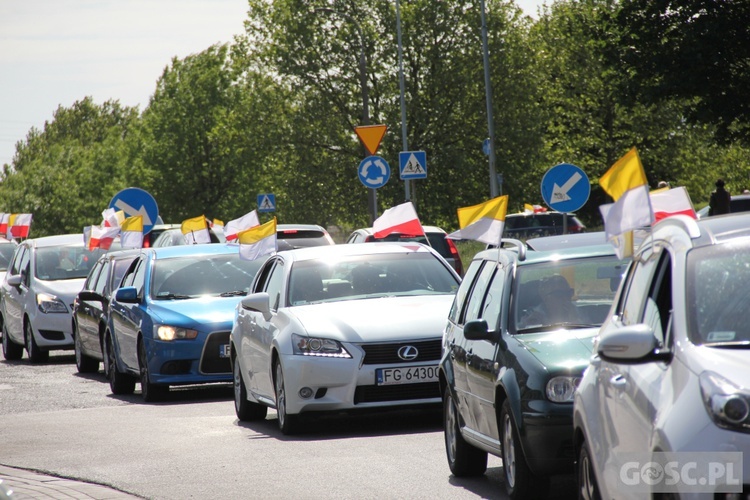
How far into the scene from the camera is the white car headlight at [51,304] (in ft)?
76.4

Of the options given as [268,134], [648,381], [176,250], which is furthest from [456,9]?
[648,381]

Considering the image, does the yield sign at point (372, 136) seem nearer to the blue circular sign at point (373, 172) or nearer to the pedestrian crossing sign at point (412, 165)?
the blue circular sign at point (373, 172)

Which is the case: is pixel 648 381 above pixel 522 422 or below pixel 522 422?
above

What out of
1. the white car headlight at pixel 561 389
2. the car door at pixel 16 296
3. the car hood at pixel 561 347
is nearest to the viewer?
the white car headlight at pixel 561 389

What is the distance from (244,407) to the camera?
1380cm

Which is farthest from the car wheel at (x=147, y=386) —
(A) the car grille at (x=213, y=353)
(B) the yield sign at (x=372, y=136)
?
(B) the yield sign at (x=372, y=136)

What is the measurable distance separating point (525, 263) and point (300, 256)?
4.85m

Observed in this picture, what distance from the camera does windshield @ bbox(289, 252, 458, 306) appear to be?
13328mm

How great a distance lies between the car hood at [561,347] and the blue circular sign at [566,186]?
12.4m

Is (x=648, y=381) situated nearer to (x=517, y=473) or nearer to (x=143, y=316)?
(x=517, y=473)

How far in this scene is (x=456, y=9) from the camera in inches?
2154

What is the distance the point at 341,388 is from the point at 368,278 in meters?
1.88

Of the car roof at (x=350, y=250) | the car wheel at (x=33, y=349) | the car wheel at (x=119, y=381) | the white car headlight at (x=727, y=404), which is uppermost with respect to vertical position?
the white car headlight at (x=727, y=404)

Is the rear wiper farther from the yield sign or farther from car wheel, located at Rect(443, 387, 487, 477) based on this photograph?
the yield sign
